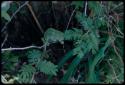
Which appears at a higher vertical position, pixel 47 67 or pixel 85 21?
pixel 85 21

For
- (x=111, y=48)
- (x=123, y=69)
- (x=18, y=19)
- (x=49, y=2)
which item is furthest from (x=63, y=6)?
(x=123, y=69)

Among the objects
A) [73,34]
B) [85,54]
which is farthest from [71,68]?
[73,34]

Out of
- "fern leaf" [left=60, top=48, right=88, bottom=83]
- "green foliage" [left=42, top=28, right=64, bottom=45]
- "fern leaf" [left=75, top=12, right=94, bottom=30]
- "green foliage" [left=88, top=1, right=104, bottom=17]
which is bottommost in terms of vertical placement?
"fern leaf" [left=60, top=48, right=88, bottom=83]

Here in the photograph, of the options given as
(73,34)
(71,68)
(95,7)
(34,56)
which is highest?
(95,7)

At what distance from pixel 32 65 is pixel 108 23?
1.85ft

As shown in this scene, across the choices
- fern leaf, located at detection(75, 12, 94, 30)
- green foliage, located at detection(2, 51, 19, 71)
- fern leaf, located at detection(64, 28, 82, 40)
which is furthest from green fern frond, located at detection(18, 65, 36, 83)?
fern leaf, located at detection(75, 12, 94, 30)

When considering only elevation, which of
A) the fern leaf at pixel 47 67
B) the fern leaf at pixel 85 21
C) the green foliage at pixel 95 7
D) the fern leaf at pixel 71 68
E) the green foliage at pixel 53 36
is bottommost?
the fern leaf at pixel 71 68

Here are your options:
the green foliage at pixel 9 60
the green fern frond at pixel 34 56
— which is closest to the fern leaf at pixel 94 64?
the green fern frond at pixel 34 56

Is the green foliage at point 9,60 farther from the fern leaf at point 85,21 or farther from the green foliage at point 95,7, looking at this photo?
the green foliage at point 95,7

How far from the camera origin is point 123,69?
2008mm

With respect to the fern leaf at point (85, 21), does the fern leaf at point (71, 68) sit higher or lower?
lower

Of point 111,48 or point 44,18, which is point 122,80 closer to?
point 111,48

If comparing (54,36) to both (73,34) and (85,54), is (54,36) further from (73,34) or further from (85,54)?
(85,54)

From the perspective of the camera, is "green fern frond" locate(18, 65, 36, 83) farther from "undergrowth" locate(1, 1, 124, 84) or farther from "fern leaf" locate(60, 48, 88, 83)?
"fern leaf" locate(60, 48, 88, 83)
